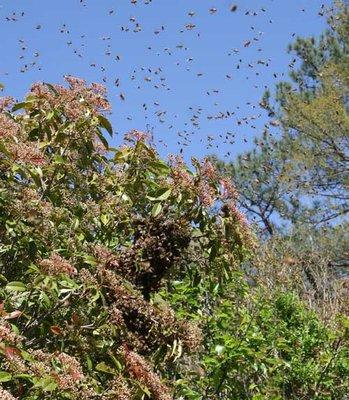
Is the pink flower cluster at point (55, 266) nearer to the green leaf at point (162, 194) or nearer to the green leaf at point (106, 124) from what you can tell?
the green leaf at point (162, 194)

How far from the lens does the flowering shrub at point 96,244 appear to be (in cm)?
242

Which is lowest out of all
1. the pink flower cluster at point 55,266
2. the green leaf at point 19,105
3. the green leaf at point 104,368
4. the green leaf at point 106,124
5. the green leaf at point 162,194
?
the green leaf at point 104,368

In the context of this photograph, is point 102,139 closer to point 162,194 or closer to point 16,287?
point 162,194

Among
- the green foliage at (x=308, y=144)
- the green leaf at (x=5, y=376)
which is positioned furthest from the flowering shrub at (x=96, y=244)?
the green foliage at (x=308, y=144)

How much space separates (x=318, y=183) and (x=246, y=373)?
10591 mm

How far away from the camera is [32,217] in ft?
8.52

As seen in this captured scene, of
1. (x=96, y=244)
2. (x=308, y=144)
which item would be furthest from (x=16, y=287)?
(x=308, y=144)

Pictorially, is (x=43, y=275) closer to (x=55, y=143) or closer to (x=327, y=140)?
(x=55, y=143)

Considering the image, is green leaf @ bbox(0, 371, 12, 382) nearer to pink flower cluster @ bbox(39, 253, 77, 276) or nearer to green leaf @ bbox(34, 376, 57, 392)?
green leaf @ bbox(34, 376, 57, 392)

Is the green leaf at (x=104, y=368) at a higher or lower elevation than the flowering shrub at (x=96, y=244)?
lower

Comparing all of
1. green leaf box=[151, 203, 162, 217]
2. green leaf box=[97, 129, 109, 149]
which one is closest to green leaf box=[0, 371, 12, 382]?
green leaf box=[151, 203, 162, 217]

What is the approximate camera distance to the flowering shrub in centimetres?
242

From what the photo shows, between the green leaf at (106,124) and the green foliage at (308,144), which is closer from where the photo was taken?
the green leaf at (106,124)

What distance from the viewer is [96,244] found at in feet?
9.53
